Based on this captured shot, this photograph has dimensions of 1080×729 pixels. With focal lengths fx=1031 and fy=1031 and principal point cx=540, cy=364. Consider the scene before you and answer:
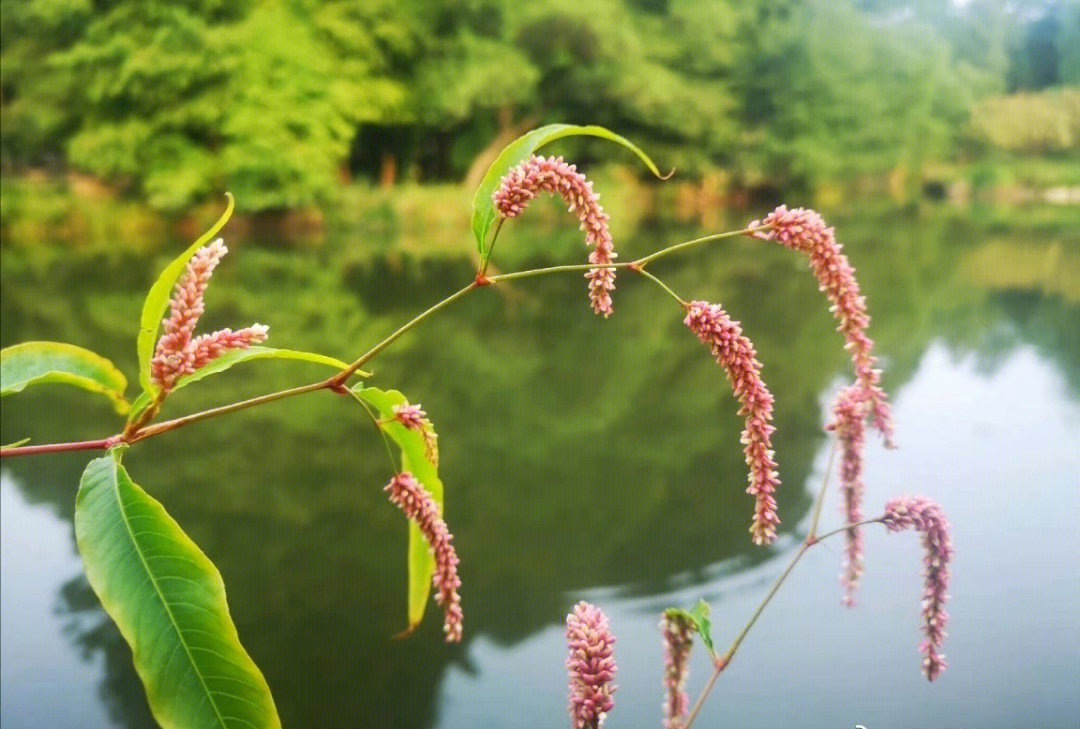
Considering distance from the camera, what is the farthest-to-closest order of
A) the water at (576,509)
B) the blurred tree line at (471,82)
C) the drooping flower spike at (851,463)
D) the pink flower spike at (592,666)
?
1. the blurred tree line at (471,82)
2. the water at (576,509)
3. the drooping flower spike at (851,463)
4. the pink flower spike at (592,666)

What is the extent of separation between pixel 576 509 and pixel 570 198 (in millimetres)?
998

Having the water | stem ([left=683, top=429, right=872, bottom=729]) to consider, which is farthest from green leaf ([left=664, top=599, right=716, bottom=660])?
the water

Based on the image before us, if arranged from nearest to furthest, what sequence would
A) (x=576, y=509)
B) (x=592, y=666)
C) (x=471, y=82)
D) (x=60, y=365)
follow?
(x=592, y=666) → (x=60, y=365) → (x=576, y=509) → (x=471, y=82)

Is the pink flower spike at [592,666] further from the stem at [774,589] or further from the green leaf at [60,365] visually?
the green leaf at [60,365]

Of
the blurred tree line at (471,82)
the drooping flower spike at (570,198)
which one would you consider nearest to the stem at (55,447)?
the drooping flower spike at (570,198)

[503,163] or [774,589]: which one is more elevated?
[503,163]

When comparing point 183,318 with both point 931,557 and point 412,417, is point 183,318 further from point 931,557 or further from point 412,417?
point 931,557

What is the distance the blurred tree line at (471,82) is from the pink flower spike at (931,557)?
2618 mm

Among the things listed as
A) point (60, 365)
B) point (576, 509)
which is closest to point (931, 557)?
point (60, 365)

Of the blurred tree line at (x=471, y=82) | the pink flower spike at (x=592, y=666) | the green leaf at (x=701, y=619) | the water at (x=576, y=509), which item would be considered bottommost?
the water at (x=576, y=509)

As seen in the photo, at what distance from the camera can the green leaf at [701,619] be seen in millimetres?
294

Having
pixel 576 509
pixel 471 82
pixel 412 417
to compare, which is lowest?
pixel 576 509

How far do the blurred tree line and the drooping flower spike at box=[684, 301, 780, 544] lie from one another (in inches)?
105

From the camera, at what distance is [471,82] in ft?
15.9
